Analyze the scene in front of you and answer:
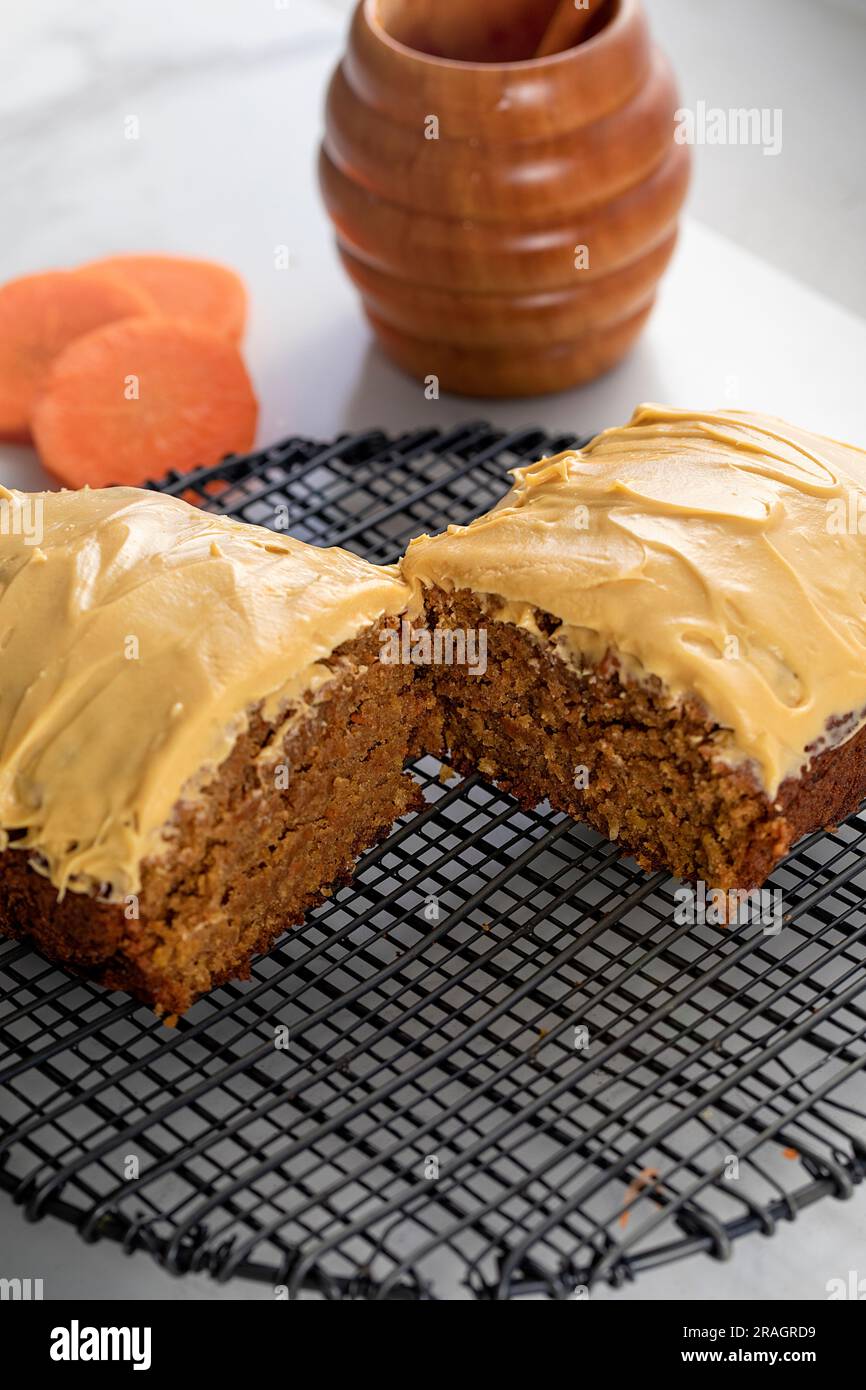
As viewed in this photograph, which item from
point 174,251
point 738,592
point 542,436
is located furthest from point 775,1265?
point 174,251

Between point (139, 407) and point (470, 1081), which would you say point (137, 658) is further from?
point (139, 407)

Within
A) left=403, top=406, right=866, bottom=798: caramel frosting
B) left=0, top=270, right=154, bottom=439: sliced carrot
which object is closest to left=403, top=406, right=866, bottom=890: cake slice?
left=403, top=406, right=866, bottom=798: caramel frosting

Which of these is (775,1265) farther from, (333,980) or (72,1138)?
(72,1138)

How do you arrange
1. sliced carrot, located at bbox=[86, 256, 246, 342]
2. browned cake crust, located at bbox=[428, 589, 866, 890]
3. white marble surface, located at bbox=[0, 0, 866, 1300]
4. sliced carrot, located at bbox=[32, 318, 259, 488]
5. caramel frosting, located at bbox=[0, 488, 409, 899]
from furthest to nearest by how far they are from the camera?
1. sliced carrot, located at bbox=[86, 256, 246, 342]
2. white marble surface, located at bbox=[0, 0, 866, 1300]
3. sliced carrot, located at bbox=[32, 318, 259, 488]
4. browned cake crust, located at bbox=[428, 589, 866, 890]
5. caramel frosting, located at bbox=[0, 488, 409, 899]
